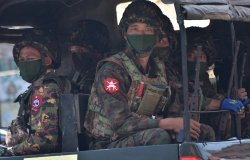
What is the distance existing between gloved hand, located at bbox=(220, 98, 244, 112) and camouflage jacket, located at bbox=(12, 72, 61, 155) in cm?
121

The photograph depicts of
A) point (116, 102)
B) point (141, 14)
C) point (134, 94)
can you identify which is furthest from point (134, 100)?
point (141, 14)

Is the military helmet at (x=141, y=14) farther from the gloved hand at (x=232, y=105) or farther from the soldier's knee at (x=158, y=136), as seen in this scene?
the soldier's knee at (x=158, y=136)

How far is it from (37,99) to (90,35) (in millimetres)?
1068

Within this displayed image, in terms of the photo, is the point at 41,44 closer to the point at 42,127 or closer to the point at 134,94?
the point at 42,127

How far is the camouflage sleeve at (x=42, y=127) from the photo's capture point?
195 inches

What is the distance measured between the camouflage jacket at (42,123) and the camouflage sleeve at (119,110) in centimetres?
37

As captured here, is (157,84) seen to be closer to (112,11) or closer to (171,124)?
(171,124)

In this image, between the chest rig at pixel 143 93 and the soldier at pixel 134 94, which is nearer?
the soldier at pixel 134 94

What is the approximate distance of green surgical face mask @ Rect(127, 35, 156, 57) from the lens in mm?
4984

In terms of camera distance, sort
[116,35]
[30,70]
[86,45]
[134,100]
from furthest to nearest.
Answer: [116,35], [86,45], [30,70], [134,100]

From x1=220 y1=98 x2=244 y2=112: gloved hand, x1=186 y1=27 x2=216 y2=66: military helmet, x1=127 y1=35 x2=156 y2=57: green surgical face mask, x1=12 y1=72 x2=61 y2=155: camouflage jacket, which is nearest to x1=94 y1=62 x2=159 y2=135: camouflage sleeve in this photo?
x1=127 y1=35 x2=156 y2=57: green surgical face mask

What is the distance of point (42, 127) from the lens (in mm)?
5000

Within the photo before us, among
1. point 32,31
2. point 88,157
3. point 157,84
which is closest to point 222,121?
point 157,84

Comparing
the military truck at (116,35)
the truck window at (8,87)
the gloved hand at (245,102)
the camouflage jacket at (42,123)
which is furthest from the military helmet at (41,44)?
the truck window at (8,87)
